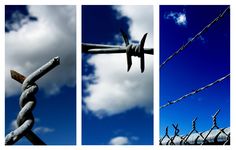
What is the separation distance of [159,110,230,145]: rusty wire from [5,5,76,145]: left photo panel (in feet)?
1.66

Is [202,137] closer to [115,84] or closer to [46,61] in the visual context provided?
[115,84]

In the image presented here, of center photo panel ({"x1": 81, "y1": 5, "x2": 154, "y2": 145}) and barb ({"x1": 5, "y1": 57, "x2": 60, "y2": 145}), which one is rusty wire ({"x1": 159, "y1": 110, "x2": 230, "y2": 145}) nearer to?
center photo panel ({"x1": 81, "y1": 5, "x2": 154, "y2": 145})

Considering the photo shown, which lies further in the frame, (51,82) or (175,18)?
(175,18)

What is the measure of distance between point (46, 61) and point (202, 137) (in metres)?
0.81

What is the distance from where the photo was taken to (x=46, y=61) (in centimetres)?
158

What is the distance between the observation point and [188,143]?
5.19ft

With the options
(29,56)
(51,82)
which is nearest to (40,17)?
(29,56)

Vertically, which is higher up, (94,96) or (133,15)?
(133,15)

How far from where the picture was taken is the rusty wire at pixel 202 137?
1344 millimetres

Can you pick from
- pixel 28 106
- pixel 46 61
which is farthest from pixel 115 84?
pixel 28 106

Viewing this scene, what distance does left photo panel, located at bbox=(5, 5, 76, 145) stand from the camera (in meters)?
1.55

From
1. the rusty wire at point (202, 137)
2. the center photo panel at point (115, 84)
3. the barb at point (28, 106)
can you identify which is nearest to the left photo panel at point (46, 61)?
the center photo panel at point (115, 84)

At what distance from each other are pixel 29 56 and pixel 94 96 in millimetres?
372

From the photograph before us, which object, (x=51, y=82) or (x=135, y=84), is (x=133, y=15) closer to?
(x=135, y=84)
